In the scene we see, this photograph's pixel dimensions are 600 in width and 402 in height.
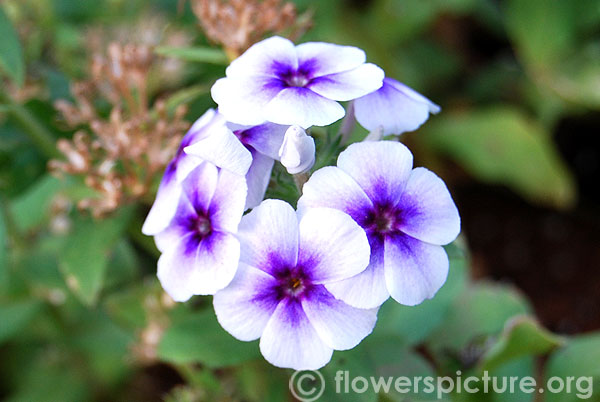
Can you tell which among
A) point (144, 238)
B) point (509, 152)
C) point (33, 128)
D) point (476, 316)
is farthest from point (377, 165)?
point (509, 152)

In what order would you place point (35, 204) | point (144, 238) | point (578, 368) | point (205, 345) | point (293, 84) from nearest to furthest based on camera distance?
point (293, 84) → point (205, 345) → point (144, 238) → point (578, 368) → point (35, 204)

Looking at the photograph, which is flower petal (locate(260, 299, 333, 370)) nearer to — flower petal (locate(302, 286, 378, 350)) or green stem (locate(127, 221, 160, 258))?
flower petal (locate(302, 286, 378, 350))

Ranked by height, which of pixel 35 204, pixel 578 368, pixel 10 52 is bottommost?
pixel 35 204

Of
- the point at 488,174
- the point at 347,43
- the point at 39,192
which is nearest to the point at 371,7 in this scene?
the point at 347,43

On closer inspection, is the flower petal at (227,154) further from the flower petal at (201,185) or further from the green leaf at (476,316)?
the green leaf at (476,316)

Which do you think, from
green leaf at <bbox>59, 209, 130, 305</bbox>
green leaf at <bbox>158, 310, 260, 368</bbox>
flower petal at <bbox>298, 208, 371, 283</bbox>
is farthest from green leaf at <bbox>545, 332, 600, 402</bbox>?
green leaf at <bbox>59, 209, 130, 305</bbox>

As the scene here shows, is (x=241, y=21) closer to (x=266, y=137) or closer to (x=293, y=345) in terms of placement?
(x=266, y=137)
